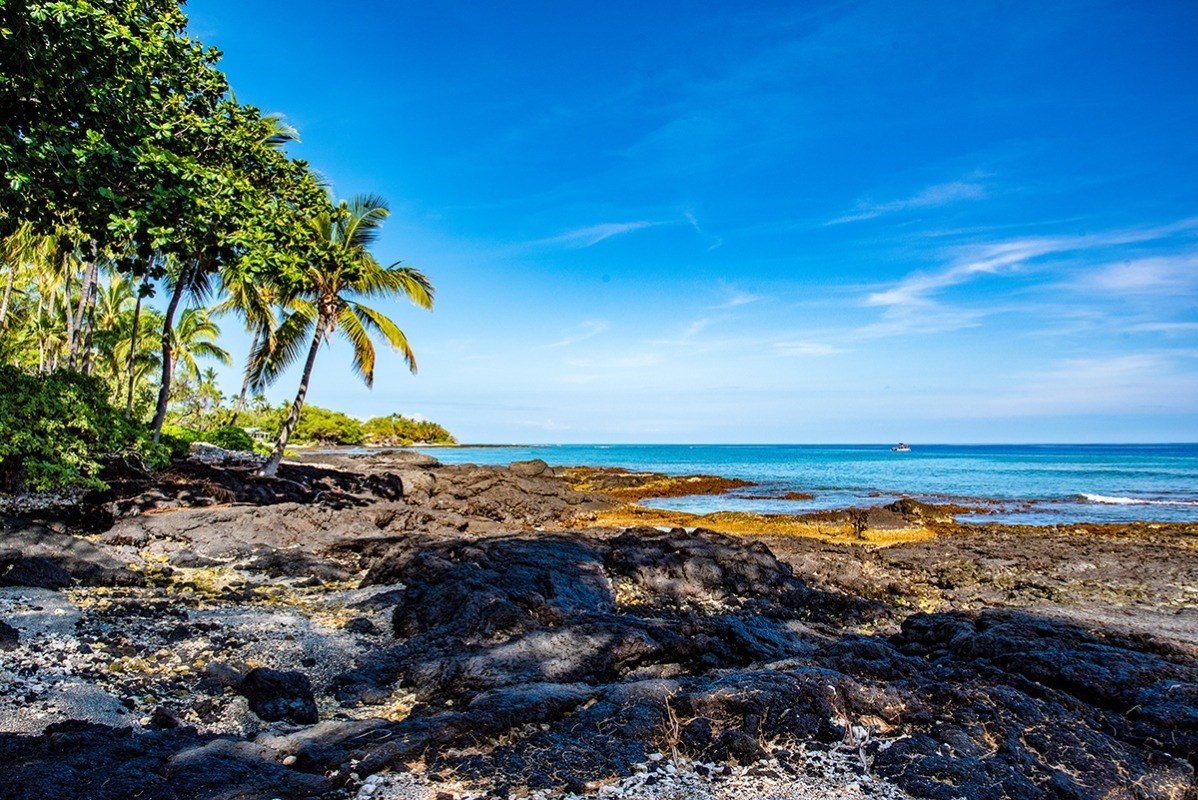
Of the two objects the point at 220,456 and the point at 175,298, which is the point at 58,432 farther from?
the point at 220,456

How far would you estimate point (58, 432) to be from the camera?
10.9 metres

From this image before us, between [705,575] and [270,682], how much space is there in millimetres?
6640

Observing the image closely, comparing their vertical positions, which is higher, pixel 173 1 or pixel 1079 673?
pixel 173 1

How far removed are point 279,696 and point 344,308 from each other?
631 inches

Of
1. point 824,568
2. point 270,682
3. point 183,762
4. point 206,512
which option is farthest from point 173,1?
point 824,568

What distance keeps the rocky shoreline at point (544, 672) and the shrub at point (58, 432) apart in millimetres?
1023

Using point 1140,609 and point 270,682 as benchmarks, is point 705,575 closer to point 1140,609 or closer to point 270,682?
point 270,682

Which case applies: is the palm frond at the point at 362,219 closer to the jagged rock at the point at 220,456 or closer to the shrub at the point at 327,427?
the jagged rock at the point at 220,456

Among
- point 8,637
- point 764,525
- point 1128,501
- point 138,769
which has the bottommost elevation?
point 1128,501

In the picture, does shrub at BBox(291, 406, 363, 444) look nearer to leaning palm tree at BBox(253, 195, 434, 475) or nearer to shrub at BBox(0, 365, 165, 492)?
leaning palm tree at BBox(253, 195, 434, 475)

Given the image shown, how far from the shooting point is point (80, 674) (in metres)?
5.11

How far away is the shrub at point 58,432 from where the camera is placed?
1034cm

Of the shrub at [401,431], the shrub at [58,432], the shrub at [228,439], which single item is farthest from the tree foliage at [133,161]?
the shrub at [401,431]

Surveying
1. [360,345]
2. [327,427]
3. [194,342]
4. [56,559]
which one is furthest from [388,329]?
[327,427]
